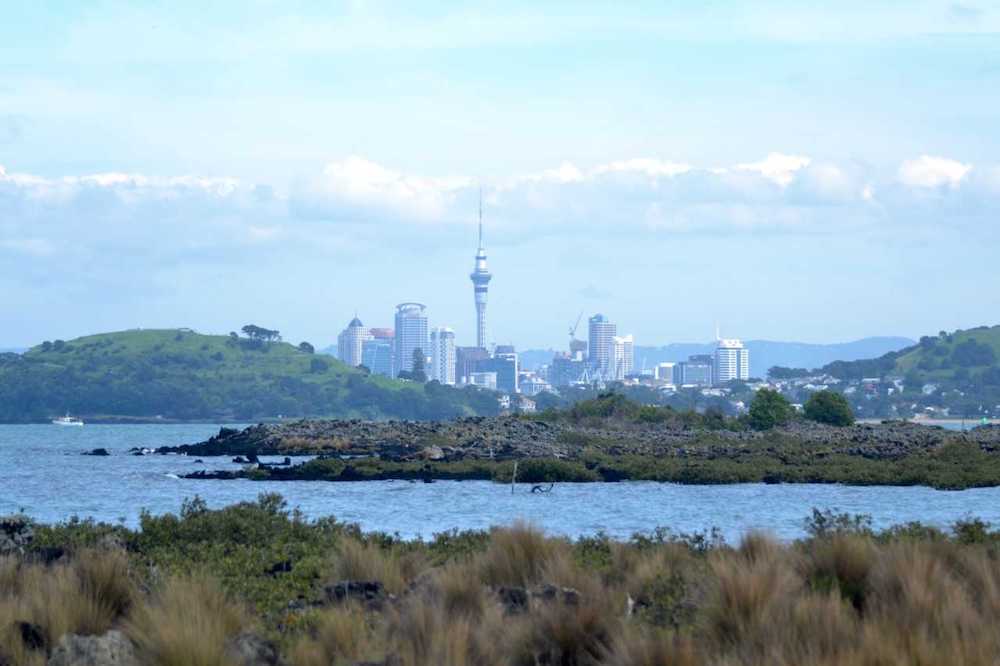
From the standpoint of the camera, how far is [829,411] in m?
93.9

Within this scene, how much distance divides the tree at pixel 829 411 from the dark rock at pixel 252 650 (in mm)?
85756

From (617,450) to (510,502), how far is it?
25401 millimetres

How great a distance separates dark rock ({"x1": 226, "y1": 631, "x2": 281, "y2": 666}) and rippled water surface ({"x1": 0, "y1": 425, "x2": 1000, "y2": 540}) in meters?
17.7

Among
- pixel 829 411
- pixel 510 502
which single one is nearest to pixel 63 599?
pixel 510 502

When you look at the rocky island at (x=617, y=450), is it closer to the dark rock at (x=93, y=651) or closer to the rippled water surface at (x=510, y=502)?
the rippled water surface at (x=510, y=502)


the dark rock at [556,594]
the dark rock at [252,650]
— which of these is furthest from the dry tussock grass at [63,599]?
the dark rock at [556,594]

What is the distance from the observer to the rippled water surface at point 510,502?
3403 centimetres

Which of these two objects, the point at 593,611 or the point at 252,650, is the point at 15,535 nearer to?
the point at 252,650

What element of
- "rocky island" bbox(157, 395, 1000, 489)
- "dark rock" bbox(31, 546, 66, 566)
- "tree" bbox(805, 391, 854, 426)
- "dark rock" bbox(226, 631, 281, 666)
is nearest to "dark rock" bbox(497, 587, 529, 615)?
"dark rock" bbox(226, 631, 281, 666)

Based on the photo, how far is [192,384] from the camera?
196750 mm

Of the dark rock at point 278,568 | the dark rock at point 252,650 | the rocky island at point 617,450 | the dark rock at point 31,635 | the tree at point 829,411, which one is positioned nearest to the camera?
the dark rock at point 252,650

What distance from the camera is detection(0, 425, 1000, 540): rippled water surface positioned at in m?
34.0

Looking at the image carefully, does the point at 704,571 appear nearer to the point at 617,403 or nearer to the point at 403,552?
the point at 403,552

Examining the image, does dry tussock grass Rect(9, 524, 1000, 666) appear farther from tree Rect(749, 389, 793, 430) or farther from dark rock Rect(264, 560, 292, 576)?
tree Rect(749, 389, 793, 430)
